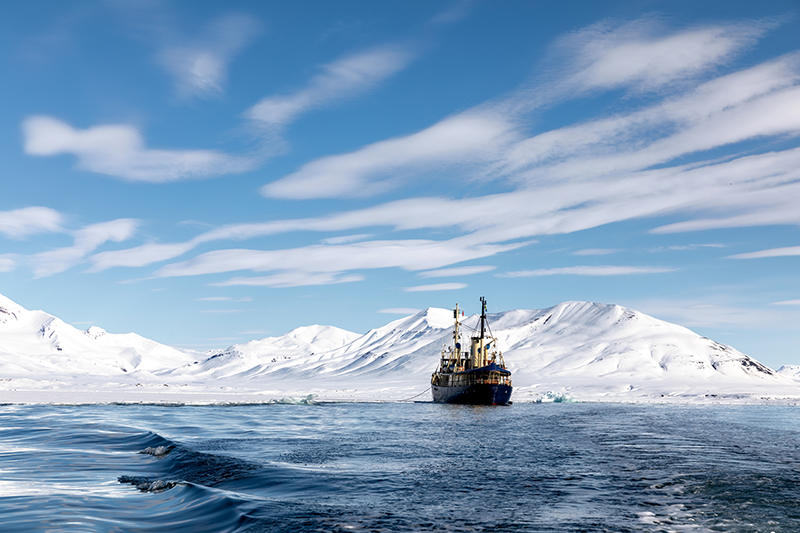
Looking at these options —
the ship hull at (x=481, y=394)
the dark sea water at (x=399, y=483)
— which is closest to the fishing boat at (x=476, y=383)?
the ship hull at (x=481, y=394)

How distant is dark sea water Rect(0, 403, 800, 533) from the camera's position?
1803 cm

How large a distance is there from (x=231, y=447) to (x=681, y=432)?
35.7 meters

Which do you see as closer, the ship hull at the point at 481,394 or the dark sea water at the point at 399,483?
the dark sea water at the point at 399,483

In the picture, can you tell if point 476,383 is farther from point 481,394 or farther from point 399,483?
point 399,483

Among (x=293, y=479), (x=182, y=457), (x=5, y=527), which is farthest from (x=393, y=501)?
(x=182, y=457)

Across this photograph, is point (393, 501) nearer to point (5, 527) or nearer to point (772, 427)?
point (5, 527)

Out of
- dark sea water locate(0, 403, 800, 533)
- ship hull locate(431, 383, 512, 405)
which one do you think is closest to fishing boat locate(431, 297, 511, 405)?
ship hull locate(431, 383, 512, 405)

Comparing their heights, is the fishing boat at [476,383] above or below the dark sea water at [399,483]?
above

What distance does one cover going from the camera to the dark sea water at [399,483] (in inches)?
710

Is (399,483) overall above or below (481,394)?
below

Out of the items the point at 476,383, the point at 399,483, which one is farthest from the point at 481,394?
the point at 399,483

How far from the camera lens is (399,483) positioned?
24.3m

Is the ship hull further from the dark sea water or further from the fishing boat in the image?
the dark sea water

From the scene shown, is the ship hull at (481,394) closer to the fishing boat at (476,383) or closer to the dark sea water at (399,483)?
the fishing boat at (476,383)
